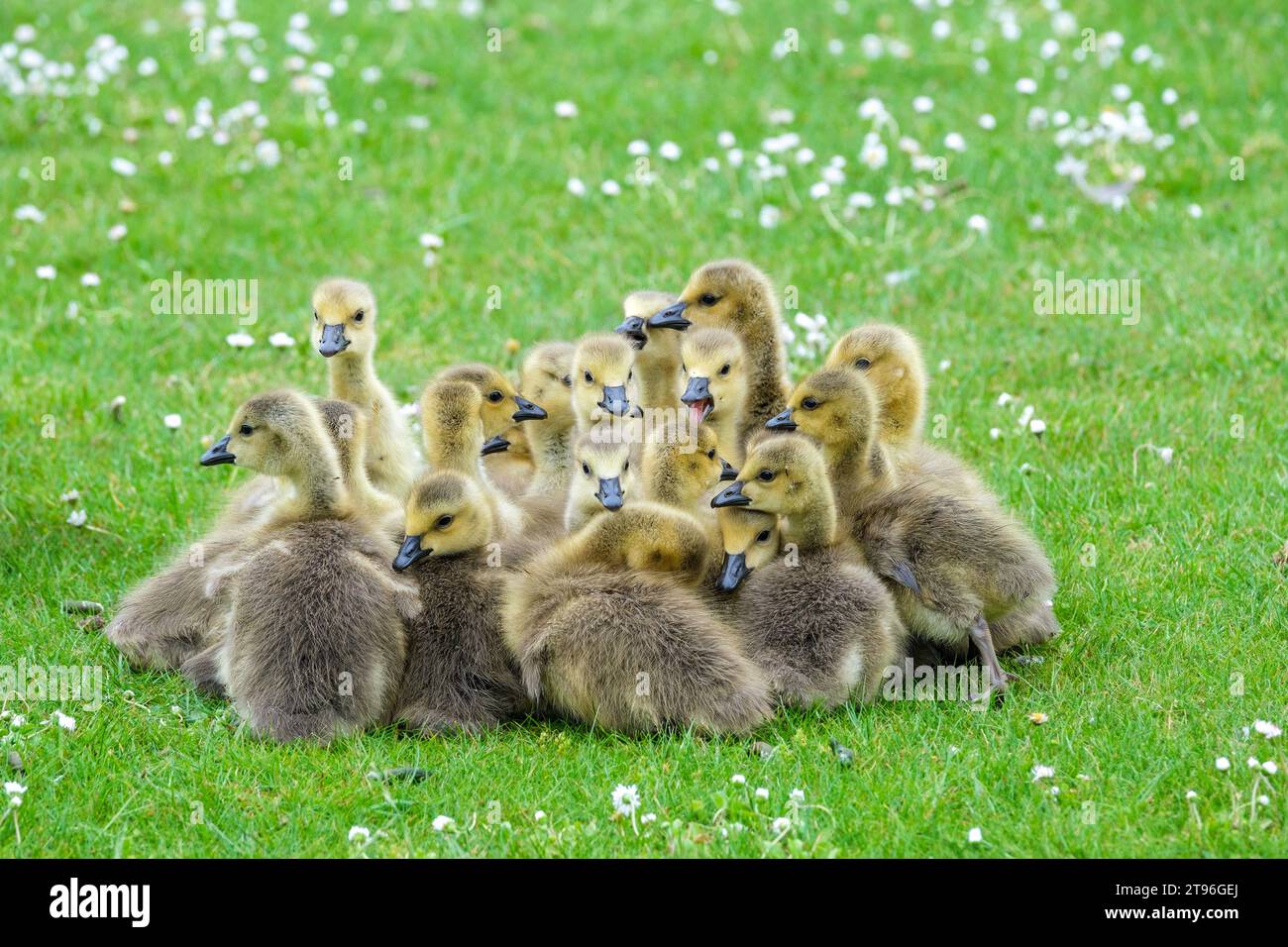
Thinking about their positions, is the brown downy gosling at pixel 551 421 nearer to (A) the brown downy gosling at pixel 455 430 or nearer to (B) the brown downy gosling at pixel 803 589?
(A) the brown downy gosling at pixel 455 430

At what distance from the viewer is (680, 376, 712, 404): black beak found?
698 centimetres

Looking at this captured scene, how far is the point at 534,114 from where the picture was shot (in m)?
12.6

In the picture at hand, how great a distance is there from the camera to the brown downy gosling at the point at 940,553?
6.43 metres

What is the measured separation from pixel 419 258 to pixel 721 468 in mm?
4695

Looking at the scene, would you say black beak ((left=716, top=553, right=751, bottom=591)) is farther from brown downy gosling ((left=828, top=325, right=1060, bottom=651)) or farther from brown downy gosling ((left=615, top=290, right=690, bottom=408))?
brown downy gosling ((left=615, top=290, right=690, bottom=408))

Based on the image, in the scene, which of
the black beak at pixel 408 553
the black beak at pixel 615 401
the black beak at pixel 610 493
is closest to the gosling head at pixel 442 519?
the black beak at pixel 408 553

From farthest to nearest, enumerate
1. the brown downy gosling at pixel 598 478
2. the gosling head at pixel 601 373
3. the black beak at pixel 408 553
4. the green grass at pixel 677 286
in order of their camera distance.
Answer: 1. the gosling head at pixel 601 373
2. the brown downy gosling at pixel 598 478
3. the black beak at pixel 408 553
4. the green grass at pixel 677 286

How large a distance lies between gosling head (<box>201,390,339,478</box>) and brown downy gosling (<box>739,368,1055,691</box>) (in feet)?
6.50

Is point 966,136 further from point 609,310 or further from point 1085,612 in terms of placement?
point 1085,612

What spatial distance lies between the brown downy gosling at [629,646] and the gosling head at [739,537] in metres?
0.16

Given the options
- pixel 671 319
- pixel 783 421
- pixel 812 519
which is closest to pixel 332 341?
pixel 671 319

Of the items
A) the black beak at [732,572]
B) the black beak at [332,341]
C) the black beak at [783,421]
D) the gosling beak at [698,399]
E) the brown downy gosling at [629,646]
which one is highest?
the black beak at [332,341]
